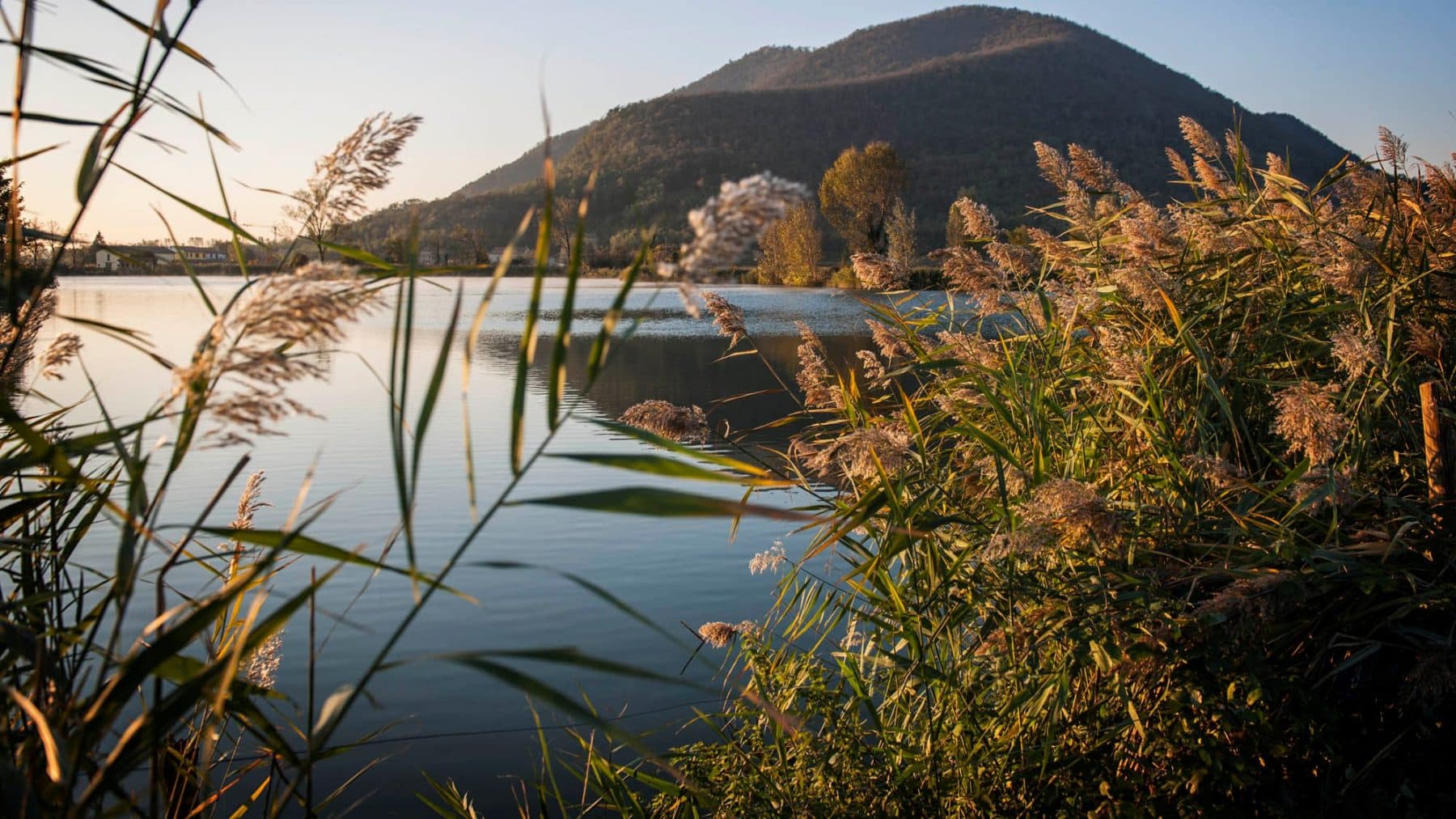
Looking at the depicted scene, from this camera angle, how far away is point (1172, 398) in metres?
3.14

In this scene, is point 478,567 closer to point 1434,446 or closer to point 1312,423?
point 1312,423

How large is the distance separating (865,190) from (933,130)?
172ft

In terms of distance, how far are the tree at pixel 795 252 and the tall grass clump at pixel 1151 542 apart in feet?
150

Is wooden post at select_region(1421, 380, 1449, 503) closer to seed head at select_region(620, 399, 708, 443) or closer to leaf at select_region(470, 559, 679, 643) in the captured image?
seed head at select_region(620, 399, 708, 443)

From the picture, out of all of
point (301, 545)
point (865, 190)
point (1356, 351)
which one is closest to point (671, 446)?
point (301, 545)

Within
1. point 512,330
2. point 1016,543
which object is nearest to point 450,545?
point 1016,543

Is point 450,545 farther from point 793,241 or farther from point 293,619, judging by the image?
point 793,241

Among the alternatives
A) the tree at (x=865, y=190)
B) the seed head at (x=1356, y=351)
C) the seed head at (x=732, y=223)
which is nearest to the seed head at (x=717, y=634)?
the seed head at (x=1356, y=351)

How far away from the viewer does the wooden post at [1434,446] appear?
2.77m

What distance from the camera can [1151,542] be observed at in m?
2.75

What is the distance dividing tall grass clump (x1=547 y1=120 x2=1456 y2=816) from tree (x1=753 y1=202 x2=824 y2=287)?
150 ft

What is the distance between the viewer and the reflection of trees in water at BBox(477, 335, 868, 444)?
46.7 feet

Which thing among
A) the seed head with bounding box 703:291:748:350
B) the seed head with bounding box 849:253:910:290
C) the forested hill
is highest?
the forested hill

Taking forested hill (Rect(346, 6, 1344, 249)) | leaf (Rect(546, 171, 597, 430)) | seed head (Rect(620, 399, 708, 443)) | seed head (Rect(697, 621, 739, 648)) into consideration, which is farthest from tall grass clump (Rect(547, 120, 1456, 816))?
forested hill (Rect(346, 6, 1344, 249))
